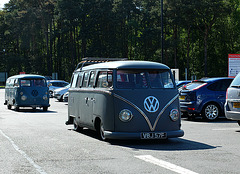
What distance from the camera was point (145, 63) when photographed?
11.7 m

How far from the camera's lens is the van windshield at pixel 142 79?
446 inches

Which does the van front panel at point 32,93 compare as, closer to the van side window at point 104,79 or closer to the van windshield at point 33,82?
the van windshield at point 33,82

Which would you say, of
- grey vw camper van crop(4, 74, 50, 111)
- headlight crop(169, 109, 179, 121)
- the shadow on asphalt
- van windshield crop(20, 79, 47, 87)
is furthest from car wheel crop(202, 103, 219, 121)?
van windshield crop(20, 79, 47, 87)

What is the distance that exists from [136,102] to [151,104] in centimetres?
37

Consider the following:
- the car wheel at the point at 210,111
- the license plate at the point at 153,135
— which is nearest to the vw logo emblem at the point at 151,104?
the license plate at the point at 153,135

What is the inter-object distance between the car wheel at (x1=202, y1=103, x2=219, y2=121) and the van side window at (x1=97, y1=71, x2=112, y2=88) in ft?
22.7

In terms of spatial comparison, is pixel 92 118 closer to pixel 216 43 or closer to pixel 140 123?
pixel 140 123

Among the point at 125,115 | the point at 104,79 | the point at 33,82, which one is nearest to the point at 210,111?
the point at 104,79

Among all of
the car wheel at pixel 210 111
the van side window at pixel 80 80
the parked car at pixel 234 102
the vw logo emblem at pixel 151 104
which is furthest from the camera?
the car wheel at pixel 210 111

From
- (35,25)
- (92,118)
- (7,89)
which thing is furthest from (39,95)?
(35,25)

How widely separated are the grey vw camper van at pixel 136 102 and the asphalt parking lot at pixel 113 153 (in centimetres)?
33

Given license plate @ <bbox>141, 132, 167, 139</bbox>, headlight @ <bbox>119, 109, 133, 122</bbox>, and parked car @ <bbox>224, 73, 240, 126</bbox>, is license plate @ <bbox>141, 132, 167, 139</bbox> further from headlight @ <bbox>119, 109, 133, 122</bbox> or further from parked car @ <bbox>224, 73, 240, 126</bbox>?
parked car @ <bbox>224, 73, 240, 126</bbox>

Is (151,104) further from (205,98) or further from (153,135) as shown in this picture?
(205,98)

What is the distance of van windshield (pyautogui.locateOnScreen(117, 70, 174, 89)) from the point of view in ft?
37.2
